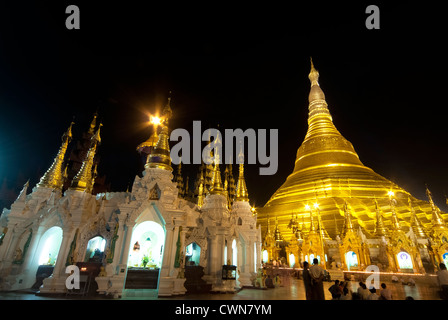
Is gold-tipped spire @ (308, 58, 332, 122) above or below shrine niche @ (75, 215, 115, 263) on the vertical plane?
above

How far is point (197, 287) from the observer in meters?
11.6

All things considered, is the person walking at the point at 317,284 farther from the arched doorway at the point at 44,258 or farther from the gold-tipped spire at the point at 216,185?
the arched doorway at the point at 44,258

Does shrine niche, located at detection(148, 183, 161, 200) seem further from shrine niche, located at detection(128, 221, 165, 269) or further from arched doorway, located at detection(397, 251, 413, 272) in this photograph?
arched doorway, located at detection(397, 251, 413, 272)

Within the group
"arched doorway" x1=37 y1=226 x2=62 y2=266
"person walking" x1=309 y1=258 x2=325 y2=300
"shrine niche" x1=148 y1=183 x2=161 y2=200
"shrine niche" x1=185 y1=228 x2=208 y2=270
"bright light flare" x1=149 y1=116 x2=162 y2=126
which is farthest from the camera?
"bright light flare" x1=149 y1=116 x2=162 y2=126

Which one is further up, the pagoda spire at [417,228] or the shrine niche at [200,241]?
the pagoda spire at [417,228]

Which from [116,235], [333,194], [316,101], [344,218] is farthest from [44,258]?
[316,101]

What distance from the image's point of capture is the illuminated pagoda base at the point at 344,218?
20.7 metres

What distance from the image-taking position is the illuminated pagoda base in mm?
20656

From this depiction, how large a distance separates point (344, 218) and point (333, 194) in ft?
17.8

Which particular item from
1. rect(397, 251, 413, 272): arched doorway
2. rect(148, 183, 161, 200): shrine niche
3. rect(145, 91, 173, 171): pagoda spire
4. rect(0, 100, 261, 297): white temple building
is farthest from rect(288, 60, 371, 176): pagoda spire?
rect(148, 183, 161, 200): shrine niche

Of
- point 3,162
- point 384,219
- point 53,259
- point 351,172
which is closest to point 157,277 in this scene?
point 53,259

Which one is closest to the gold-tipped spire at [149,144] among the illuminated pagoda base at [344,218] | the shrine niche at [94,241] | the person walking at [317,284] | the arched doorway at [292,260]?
the shrine niche at [94,241]

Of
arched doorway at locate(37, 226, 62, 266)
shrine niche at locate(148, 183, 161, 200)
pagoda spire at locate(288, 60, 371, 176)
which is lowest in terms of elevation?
arched doorway at locate(37, 226, 62, 266)

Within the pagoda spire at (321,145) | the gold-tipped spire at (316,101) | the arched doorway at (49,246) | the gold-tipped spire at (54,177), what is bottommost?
the arched doorway at (49,246)
